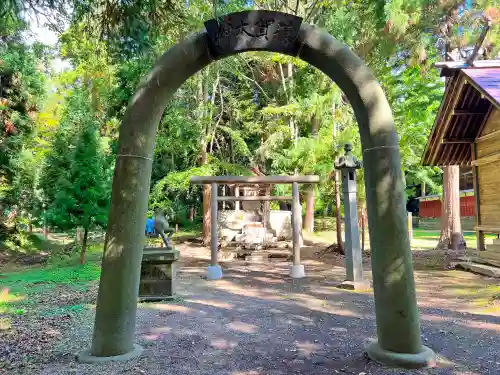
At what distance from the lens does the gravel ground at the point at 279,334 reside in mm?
3572

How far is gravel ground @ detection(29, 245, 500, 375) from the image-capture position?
3.57 meters

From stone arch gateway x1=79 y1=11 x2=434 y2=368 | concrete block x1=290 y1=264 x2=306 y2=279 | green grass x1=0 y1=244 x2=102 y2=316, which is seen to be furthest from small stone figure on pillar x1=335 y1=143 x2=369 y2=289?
green grass x1=0 y1=244 x2=102 y2=316

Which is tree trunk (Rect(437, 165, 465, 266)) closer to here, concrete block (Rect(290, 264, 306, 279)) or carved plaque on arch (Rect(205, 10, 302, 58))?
concrete block (Rect(290, 264, 306, 279))

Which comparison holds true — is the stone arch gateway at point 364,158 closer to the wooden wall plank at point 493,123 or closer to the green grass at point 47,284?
the green grass at point 47,284

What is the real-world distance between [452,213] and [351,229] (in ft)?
24.1

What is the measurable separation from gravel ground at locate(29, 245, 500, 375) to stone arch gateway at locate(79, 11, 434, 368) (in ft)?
0.95

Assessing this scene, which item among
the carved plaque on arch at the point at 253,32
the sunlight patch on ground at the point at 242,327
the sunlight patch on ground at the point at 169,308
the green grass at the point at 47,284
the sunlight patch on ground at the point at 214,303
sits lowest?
the green grass at the point at 47,284

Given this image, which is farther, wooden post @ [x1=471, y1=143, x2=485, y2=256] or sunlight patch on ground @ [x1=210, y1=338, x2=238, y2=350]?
wooden post @ [x1=471, y1=143, x2=485, y2=256]

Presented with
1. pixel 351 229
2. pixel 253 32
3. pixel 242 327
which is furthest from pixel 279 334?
pixel 351 229

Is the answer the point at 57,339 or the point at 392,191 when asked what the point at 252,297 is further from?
the point at 392,191

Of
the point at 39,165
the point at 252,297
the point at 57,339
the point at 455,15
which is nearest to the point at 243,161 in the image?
the point at 39,165

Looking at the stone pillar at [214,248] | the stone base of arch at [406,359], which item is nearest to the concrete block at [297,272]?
the stone pillar at [214,248]

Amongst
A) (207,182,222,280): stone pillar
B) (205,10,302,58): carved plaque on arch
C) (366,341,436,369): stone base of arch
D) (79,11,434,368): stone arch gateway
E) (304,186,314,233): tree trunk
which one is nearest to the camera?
(366,341,436,369): stone base of arch

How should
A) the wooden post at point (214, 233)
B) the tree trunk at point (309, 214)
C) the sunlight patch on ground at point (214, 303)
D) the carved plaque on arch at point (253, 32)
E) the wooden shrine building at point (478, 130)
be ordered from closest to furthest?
the carved plaque on arch at point (253, 32)
the sunlight patch on ground at point (214, 303)
the wooden shrine building at point (478, 130)
the wooden post at point (214, 233)
the tree trunk at point (309, 214)
